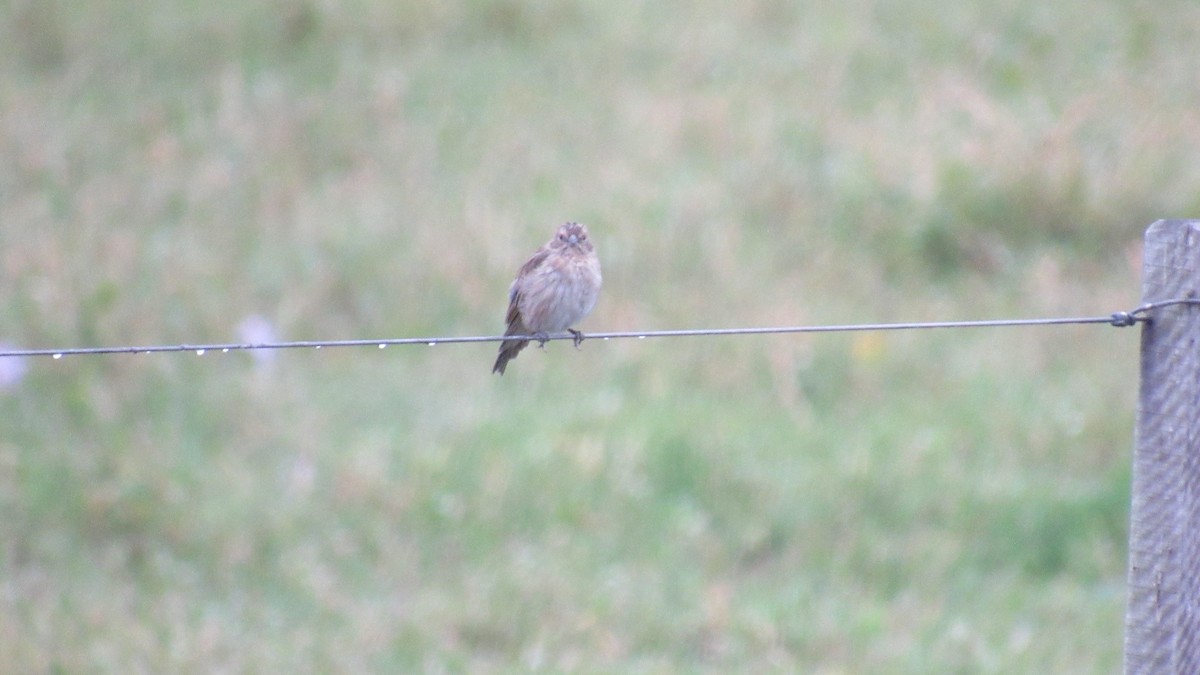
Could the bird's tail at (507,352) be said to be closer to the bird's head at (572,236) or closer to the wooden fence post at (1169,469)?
the bird's head at (572,236)

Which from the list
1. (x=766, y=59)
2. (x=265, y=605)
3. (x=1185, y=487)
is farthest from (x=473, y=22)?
(x=1185, y=487)

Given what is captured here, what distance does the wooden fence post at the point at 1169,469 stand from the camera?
307 cm

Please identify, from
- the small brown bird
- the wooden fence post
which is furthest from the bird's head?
the wooden fence post

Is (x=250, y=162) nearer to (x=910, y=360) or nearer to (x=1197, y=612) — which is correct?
(x=910, y=360)

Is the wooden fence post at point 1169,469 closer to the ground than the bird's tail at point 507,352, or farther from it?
closer to the ground

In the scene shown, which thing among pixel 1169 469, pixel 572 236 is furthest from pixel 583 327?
pixel 1169 469

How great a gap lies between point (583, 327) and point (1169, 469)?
7.20 metres

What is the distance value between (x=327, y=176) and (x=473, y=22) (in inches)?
126

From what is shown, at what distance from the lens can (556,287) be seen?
18.5ft

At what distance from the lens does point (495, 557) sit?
785 cm

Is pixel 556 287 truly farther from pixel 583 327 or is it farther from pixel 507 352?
pixel 583 327

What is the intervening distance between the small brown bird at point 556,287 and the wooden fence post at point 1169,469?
280 centimetres

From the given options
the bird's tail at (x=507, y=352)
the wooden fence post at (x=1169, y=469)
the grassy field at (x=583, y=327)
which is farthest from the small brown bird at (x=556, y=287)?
the wooden fence post at (x=1169, y=469)

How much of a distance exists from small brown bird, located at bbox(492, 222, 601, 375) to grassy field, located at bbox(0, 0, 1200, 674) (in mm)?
1888
